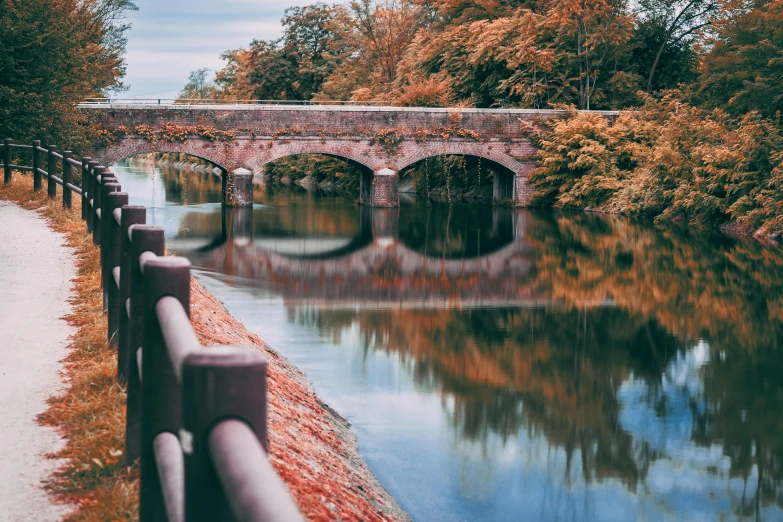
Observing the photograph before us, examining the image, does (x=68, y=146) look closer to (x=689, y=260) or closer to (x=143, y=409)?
(x=689, y=260)

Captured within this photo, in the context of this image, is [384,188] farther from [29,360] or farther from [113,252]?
[113,252]

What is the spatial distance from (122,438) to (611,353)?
924 centimetres

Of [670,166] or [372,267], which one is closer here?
[372,267]

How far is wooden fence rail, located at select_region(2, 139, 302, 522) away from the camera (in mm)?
1377

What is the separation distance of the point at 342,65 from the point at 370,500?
157 feet

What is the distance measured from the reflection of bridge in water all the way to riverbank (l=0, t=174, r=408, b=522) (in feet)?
22.5

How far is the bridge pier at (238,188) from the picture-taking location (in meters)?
33.8

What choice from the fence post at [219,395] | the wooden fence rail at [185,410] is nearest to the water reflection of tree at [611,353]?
the wooden fence rail at [185,410]

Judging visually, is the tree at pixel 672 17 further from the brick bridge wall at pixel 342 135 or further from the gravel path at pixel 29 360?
the gravel path at pixel 29 360

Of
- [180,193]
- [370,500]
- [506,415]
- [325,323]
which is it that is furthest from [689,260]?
[180,193]

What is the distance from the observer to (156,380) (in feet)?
8.99

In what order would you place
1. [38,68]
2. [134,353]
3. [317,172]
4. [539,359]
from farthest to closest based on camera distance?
[317,172] < [38,68] < [539,359] < [134,353]

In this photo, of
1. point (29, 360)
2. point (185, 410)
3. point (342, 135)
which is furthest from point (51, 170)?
point (342, 135)

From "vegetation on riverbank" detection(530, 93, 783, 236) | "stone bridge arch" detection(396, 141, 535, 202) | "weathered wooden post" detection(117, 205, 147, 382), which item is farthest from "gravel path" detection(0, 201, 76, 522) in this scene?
"stone bridge arch" detection(396, 141, 535, 202)
